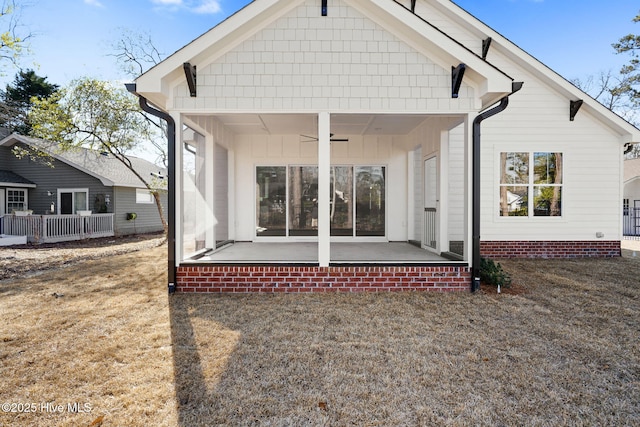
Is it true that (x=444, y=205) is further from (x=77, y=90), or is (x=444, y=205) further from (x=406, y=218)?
(x=77, y=90)

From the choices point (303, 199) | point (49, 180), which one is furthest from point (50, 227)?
point (303, 199)

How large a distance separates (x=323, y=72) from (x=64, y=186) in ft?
52.5

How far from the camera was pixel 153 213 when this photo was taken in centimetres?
1856

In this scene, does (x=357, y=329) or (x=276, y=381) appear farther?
(x=357, y=329)

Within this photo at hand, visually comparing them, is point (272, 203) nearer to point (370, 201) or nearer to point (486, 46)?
point (370, 201)

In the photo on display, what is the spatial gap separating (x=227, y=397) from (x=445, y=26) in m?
9.91

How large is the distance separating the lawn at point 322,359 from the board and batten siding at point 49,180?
1176 centimetres

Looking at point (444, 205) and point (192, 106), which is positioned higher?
point (192, 106)

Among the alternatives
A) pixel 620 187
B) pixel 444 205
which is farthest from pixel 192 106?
pixel 620 187

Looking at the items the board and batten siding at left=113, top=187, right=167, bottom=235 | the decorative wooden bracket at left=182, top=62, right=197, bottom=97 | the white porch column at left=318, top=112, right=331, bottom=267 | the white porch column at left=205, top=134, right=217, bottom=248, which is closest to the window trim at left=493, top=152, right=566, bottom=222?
the white porch column at left=318, top=112, right=331, bottom=267

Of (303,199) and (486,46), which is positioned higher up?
(486,46)

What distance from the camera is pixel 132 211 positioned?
55.3 ft

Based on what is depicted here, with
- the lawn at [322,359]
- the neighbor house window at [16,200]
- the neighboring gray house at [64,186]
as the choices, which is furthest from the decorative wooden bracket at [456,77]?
the neighbor house window at [16,200]

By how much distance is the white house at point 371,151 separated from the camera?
18.1 ft
